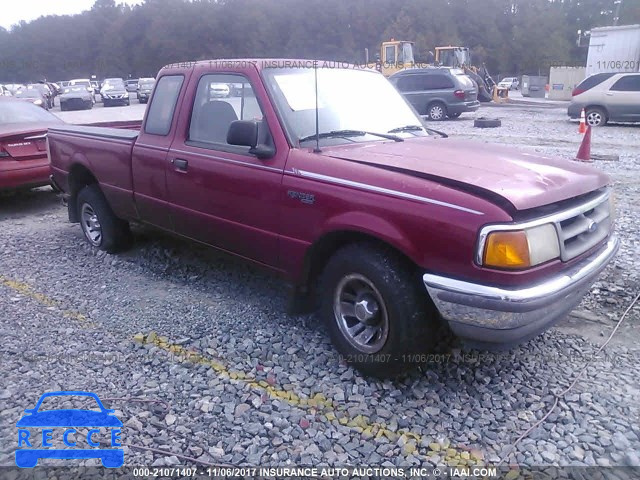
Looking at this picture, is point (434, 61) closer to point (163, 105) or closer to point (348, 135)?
point (163, 105)

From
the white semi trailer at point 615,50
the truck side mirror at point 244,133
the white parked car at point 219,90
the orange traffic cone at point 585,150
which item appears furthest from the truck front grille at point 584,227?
the white semi trailer at point 615,50

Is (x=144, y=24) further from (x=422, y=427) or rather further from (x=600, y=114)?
(x=422, y=427)

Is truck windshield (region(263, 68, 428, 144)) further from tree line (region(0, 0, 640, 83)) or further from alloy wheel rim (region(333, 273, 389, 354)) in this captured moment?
tree line (region(0, 0, 640, 83))

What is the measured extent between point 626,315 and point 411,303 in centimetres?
213

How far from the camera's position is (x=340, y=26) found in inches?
1876

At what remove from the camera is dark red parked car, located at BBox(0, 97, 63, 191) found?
275 inches

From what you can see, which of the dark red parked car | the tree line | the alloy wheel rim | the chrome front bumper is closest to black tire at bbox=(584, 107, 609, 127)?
the dark red parked car

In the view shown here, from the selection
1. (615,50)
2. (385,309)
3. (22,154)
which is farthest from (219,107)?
(615,50)

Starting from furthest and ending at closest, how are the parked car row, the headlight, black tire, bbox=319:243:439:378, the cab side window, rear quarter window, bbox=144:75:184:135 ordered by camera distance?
Result: the parked car row < rear quarter window, bbox=144:75:184:135 < the cab side window < black tire, bbox=319:243:439:378 < the headlight

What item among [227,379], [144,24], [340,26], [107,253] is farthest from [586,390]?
[144,24]

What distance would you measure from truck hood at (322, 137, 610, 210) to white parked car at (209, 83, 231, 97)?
1106mm

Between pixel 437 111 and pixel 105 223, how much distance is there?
15.8m

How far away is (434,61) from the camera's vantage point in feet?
93.4

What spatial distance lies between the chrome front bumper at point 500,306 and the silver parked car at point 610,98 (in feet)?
48.7
